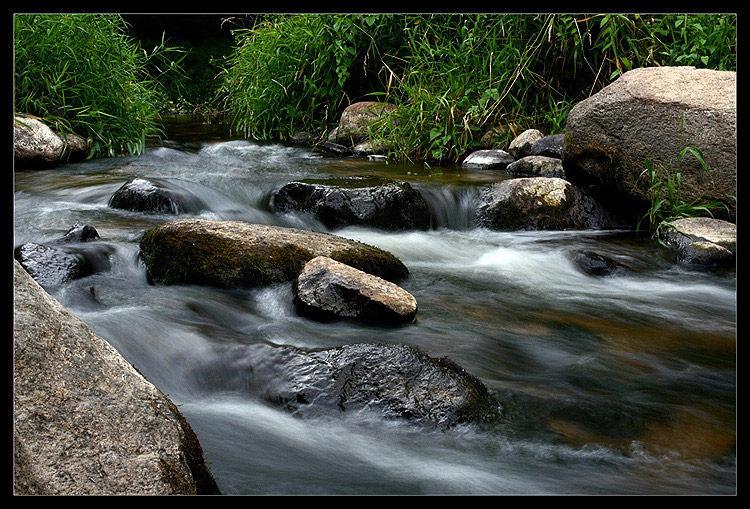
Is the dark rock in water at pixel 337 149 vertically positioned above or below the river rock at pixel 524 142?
below

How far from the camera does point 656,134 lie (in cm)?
462

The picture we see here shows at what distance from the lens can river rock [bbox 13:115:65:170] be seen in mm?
6172

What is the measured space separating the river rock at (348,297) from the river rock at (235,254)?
314 mm

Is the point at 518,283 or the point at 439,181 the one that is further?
the point at 439,181

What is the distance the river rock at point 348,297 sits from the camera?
114 inches

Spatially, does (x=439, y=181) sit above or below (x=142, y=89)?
below

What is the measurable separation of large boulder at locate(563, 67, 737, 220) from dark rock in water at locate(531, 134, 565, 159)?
1.32 m

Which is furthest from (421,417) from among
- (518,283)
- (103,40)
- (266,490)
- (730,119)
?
(103,40)

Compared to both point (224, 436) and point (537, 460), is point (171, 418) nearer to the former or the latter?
point (224, 436)

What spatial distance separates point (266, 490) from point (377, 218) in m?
3.23

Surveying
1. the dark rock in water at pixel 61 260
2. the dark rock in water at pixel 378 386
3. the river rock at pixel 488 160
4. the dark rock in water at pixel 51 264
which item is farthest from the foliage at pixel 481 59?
the dark rock in water at pixel 378 386

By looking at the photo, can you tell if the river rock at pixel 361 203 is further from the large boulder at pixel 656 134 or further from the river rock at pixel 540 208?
the large boulder at pixel 656 134

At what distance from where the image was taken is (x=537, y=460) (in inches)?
76.0

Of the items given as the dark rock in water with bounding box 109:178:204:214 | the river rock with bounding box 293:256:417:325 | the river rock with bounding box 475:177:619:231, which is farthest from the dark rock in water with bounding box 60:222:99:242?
the river rock with bounding box 475:177:619:231
